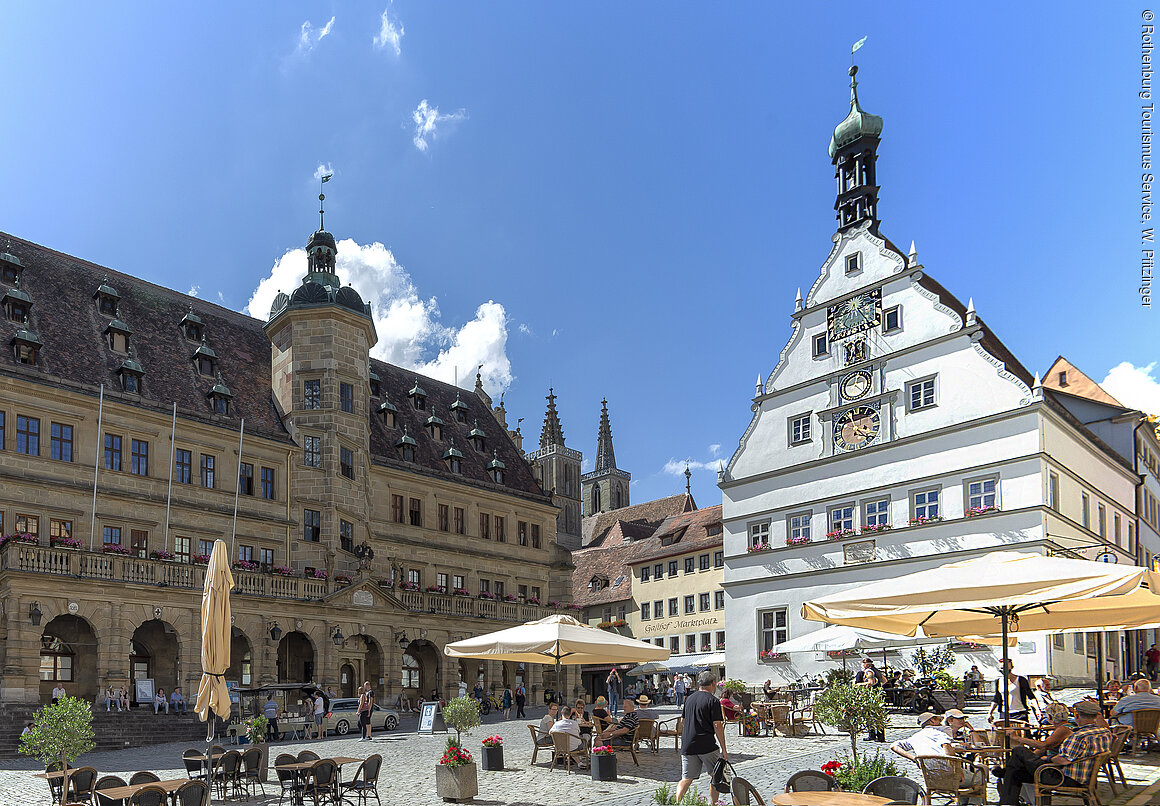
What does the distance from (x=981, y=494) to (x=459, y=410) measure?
2999cm

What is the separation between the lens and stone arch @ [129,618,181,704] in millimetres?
37156

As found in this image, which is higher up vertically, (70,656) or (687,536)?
(687,536)

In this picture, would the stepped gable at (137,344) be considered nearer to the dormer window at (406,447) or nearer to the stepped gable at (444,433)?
the stepped gable at (444,433)

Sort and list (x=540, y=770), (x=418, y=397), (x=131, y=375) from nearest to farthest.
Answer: (x=540, y=770) → (x=131, y=375) → (x=418, y=397)

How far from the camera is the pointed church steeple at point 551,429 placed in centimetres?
11688

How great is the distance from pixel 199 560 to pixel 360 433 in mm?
10815

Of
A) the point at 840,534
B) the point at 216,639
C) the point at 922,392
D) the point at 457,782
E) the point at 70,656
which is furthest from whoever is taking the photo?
the point at 840,534

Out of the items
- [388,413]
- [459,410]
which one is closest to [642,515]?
[459,410]

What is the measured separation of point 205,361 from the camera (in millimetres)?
44219

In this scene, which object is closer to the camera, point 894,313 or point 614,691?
point 614,691

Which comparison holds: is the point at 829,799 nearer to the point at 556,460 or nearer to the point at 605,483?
the point at 556,460

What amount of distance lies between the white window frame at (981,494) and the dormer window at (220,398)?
2822 cm

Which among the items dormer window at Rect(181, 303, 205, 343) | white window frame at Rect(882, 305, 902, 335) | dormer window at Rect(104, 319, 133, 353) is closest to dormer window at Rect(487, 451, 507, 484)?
dormer window at Rect(181, 303, 205, 343)

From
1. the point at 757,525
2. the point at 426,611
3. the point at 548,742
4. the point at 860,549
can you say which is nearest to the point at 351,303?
the point at 426,611
